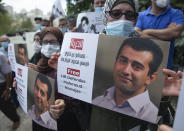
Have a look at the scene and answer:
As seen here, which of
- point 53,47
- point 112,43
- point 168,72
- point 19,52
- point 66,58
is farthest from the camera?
point 19,52

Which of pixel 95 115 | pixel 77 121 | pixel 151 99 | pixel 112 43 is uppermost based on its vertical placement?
pixel 112 43

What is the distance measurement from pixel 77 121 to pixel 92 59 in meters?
0.78

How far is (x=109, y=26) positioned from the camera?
1.30 meters

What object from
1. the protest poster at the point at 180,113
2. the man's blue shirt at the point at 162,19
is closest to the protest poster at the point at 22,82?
the protest poster at the point at 180,113

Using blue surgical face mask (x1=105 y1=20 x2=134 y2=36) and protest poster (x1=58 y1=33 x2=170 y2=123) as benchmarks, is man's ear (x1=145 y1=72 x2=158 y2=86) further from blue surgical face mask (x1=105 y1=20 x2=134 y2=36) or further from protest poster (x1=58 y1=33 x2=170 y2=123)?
blue surgical face mask (x1=105 y1=20 x2=134 y2=36)

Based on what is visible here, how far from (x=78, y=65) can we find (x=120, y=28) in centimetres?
42

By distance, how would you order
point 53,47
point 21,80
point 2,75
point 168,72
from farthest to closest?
point 2,75 < point 53,47 < point 21,80 < point 168,72

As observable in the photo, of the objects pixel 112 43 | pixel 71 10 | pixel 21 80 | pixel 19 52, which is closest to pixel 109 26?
pixel 112 43

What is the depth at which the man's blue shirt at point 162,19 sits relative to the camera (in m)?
1.87

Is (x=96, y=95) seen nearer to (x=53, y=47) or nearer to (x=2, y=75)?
(x=53, y=47)

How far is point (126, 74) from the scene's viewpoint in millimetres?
977

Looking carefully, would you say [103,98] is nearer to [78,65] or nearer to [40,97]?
[78,65]

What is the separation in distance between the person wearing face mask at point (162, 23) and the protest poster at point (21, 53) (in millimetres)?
1391

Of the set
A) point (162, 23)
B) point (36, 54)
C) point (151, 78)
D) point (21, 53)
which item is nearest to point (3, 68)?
point (36, 54)
